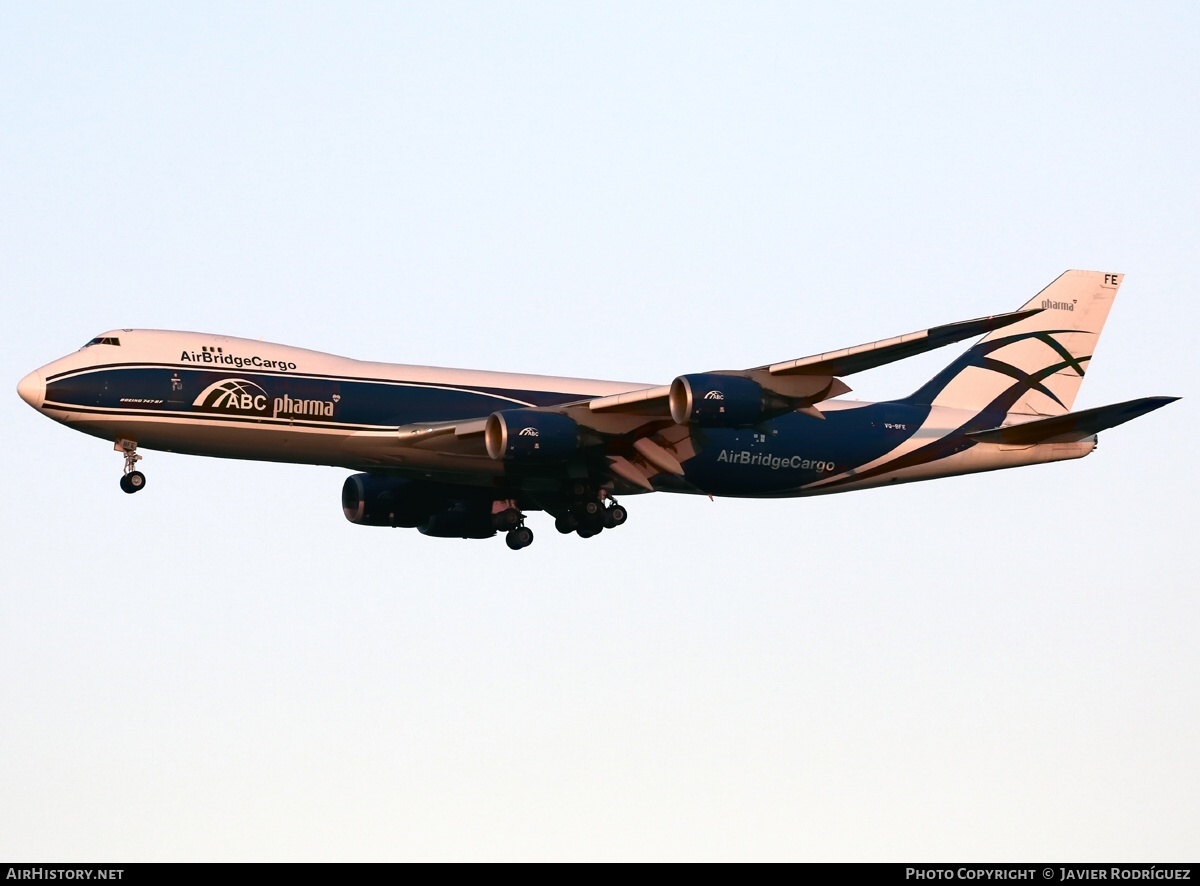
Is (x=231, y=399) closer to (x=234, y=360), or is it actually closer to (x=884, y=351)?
(x=234, y=360)

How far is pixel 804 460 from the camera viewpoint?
53250 millimetres

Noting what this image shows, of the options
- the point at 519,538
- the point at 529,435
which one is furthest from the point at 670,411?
the point at 519,538

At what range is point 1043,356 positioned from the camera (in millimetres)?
56469

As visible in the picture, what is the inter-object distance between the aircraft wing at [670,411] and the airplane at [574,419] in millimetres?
52

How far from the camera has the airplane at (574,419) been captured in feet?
154

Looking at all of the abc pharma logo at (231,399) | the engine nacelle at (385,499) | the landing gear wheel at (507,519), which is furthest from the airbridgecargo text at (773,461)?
the abc pharma logo at (231,399)

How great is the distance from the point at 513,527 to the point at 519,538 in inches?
20.7

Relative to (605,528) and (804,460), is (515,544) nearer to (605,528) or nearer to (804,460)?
(605,528)

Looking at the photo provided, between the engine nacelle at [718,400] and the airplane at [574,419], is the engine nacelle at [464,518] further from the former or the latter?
the engine nacelle at [718,400]

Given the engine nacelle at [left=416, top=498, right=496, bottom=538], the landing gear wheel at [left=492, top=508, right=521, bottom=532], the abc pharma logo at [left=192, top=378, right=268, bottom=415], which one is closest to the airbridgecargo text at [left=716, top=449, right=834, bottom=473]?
the landing gear wheel at [left=492, top=508, right=521, bottom=532]

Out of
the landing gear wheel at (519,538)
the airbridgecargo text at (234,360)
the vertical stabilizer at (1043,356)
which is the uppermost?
the airbridgecargo text at (234,360)

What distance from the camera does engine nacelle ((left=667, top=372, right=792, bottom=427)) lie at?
45.5 metres

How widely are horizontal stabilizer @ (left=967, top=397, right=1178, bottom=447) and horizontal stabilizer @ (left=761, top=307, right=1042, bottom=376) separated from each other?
677 centimetres
